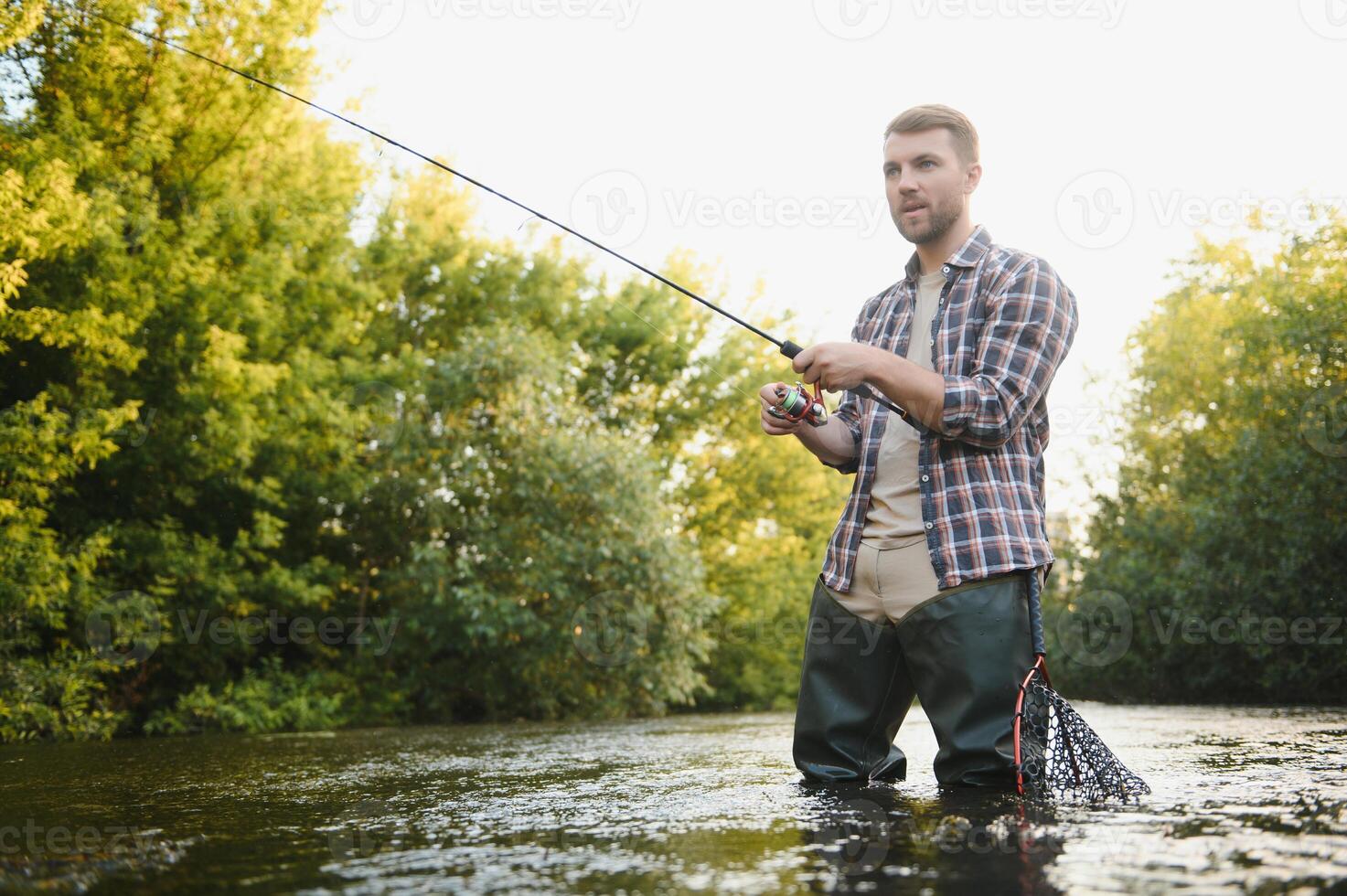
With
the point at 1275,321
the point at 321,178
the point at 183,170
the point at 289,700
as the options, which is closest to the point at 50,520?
the point at 289,700

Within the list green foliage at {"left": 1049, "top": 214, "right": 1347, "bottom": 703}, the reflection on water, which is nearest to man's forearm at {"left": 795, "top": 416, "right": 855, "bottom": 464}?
the reflection on water

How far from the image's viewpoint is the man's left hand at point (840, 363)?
3.09 m

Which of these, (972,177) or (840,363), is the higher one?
(972,177)

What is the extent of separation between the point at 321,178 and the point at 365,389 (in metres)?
2.85

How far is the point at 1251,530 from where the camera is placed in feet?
52.5

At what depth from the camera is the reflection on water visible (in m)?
1.96

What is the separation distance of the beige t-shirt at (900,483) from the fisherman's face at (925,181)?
0.50 ft

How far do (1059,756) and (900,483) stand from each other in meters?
0.78

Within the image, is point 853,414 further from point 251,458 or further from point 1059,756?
point 251,458

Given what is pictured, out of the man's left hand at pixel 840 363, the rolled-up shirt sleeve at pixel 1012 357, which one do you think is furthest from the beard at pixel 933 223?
the man's left hand at pixel 840 363

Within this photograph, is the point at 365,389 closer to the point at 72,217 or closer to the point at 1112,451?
the point at 72,217

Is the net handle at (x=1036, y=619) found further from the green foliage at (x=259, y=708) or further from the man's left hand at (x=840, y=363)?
the green foliage at (x=259, y=708)

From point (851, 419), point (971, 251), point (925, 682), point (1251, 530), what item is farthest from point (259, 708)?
point (1251, 530)

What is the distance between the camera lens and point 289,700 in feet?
44.8
